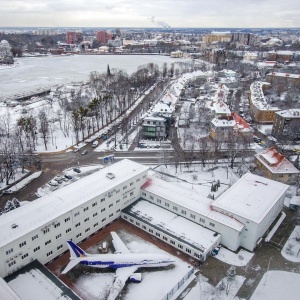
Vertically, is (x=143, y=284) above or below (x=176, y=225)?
below

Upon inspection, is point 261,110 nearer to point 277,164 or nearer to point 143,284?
point 277,164

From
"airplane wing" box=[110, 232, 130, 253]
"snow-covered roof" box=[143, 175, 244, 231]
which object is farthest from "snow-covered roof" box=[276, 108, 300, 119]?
"airplane wing" box=[110, 232, 130, 253]

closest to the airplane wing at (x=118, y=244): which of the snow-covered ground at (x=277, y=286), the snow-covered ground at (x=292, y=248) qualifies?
the snow-covered ground at (x=277, y=286)

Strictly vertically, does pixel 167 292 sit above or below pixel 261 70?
below

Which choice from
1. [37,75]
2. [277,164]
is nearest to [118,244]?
[277,164]

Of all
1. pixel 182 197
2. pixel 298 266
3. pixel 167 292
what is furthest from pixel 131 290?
pixel 298 266

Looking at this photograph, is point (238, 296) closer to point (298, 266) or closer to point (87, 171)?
point (298, 266)
